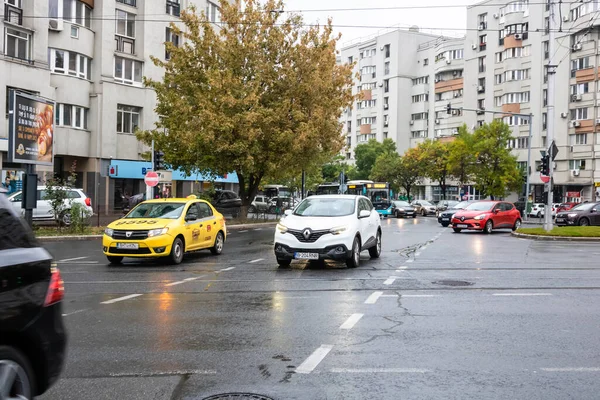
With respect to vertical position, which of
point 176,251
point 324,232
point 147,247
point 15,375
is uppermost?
point 324,232

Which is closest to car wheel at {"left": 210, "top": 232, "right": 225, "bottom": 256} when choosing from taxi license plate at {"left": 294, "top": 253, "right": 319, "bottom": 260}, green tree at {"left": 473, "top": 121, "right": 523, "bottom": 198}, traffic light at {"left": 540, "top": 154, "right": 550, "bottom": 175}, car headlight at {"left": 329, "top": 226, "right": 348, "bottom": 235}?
taxi license plate at {"left": 294, "top": 253, "right": 319, "bottom": 260}

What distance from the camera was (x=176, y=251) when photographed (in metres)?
15.2

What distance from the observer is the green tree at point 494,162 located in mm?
58500

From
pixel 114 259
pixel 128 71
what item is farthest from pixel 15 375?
pixel 128 71

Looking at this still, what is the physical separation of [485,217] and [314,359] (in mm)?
25506

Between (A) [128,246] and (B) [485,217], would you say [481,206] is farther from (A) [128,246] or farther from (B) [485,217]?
(A) [128,246]

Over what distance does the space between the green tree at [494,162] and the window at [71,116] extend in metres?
35.6

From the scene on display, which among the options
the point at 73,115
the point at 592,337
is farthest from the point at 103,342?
the point at 73,115

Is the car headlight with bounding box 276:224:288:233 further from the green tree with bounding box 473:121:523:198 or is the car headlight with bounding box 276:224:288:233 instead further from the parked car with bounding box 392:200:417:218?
the green tree with bounding box 473:121:523:198

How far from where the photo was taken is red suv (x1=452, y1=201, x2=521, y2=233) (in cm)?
2983

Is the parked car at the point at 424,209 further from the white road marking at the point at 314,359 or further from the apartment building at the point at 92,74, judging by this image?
the white road marking at the point at 314,359

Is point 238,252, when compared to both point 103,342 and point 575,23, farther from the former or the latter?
point 575,23

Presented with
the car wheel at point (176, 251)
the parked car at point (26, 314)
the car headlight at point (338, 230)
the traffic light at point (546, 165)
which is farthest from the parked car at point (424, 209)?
the parked car at point (26, 314)

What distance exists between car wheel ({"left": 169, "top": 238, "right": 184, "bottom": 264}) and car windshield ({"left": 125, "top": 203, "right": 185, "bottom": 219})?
68cm
